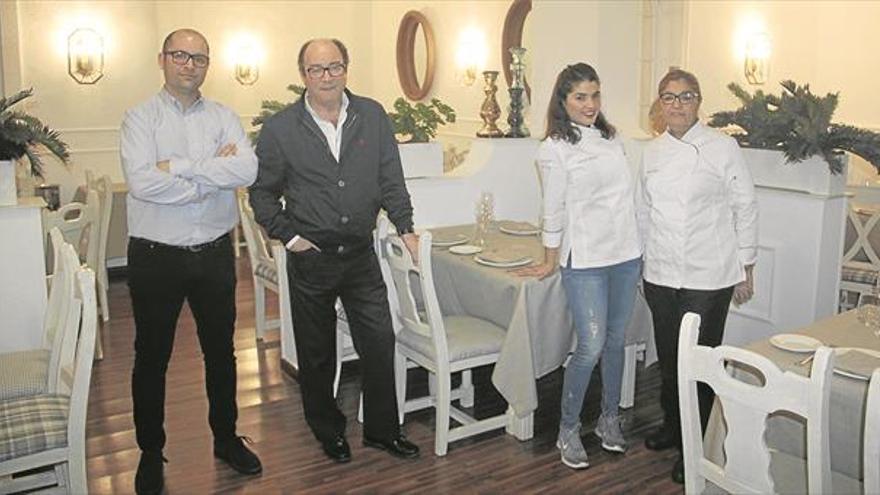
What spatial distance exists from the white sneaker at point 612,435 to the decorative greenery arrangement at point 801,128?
4.42 ft

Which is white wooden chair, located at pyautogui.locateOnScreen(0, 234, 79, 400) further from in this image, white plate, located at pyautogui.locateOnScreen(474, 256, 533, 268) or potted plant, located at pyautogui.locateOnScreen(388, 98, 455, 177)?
potted plant, located at pyautogui.locateOnScreen(388, 98, 455, 177)

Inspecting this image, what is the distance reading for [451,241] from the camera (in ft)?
13.5

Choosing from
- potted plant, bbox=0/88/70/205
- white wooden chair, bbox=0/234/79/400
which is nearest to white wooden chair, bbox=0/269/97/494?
white wooden chair, bbox=0/234/79/400

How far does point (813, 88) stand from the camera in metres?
6.23

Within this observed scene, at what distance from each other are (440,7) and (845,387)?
6.46 m

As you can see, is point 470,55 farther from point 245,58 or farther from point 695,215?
point 695,215

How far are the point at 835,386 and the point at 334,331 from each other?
6.14ft

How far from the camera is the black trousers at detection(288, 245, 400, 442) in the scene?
126 inches

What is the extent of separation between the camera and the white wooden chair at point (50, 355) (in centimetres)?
275

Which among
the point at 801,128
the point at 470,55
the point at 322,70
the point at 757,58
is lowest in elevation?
the point at 801,128

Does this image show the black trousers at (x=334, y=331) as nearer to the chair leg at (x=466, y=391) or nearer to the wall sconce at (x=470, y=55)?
the chair leg at (x=466, y=391)

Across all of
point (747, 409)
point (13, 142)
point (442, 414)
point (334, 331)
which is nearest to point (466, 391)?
point (442, 414)

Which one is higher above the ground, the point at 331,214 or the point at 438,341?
the point at 331,214

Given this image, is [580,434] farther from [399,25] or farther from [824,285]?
[399,25]
